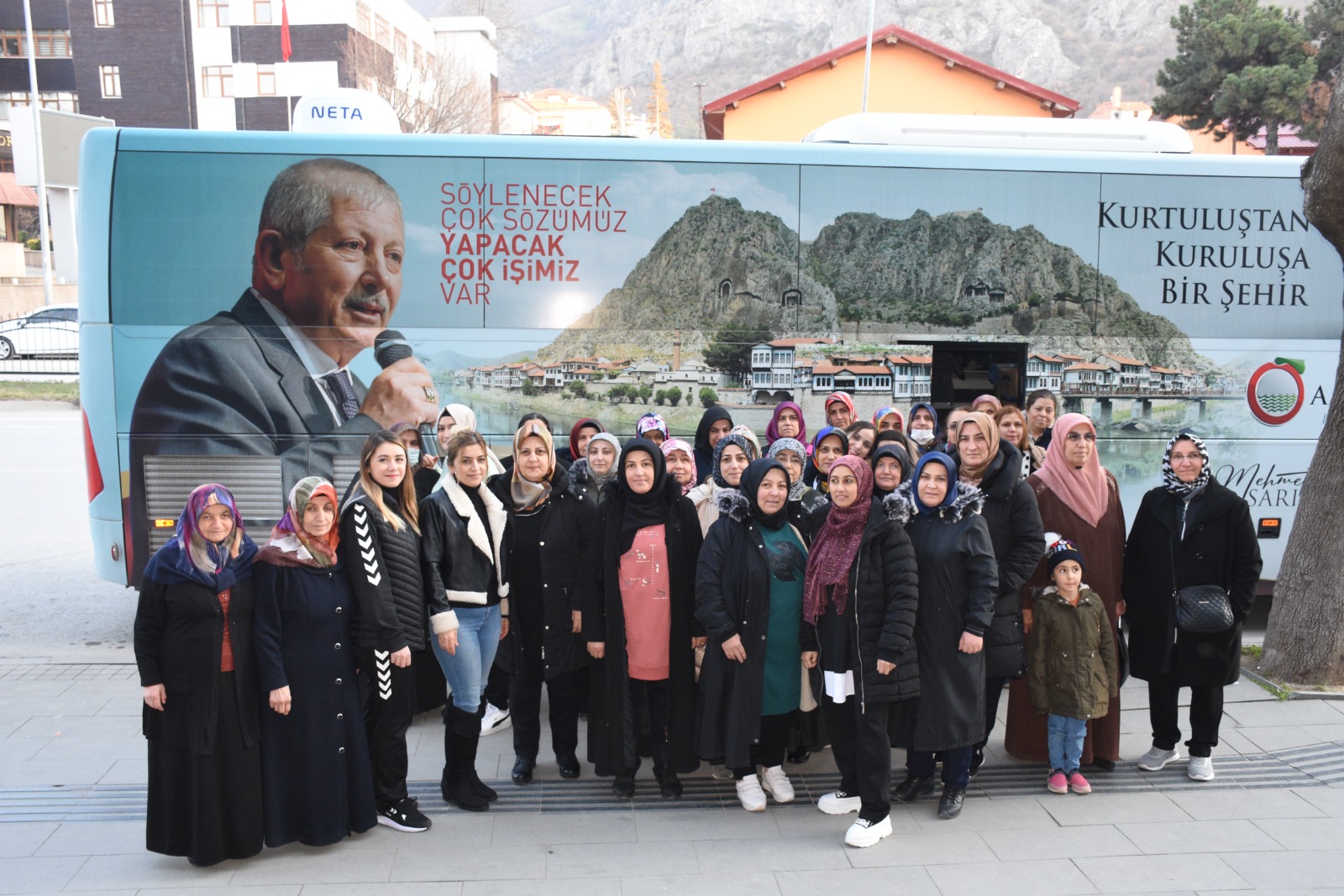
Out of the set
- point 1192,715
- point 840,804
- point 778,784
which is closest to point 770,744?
point 778,784

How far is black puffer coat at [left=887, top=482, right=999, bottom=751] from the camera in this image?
14.8 ft

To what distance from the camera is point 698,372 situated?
6.99m

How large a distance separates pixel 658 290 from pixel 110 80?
50.4 meters

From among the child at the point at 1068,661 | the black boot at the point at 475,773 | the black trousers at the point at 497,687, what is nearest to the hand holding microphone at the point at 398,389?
the black trousers at the point at 497,687

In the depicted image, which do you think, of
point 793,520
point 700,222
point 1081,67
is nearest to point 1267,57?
point 700,222

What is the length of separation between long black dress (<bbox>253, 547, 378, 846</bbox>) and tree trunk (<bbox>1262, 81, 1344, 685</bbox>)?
5736 mm

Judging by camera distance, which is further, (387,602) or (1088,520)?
(1088,520)

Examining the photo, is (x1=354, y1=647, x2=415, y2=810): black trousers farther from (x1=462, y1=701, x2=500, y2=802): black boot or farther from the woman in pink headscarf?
the woman in pink headscarf

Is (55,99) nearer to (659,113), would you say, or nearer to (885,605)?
(659,113)

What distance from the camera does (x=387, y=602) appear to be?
4.39 metres

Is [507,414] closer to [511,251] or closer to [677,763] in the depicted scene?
[511,251]

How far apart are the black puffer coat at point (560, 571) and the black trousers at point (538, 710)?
10 centimetres

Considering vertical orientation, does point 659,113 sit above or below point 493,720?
above

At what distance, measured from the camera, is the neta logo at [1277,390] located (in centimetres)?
726
